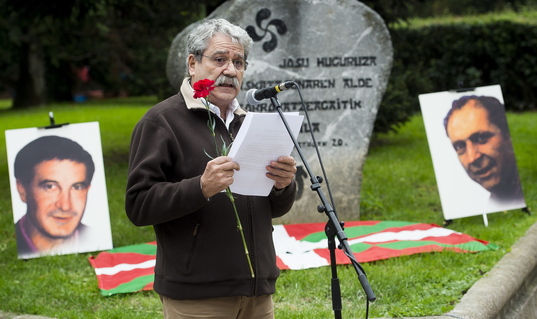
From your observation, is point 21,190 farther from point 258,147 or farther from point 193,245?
point 258,147

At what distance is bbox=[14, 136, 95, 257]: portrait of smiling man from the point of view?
20.8 feet

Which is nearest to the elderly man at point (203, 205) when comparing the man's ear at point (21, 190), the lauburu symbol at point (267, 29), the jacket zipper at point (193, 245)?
the jacket zipper at point (193, 245)

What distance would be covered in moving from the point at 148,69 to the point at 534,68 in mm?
17532

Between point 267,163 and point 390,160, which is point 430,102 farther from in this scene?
point 267,163

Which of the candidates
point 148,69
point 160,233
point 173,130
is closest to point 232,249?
point 160,233

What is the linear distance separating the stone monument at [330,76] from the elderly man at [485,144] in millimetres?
840

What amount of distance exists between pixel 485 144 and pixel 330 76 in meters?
1.68

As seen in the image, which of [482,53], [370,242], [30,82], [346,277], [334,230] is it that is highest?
[30,82]

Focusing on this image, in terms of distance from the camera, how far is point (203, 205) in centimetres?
277

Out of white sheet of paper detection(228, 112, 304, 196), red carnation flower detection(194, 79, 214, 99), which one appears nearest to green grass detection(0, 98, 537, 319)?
white sheet of paper detection(228, 112, 304, 196)

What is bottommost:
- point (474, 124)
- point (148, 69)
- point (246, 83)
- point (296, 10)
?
point (474, 124)

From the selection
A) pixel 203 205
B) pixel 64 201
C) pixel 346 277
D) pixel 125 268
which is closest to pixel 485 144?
pixel 346 277

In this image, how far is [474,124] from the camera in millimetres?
7371

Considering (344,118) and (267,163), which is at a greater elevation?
(344,118)
